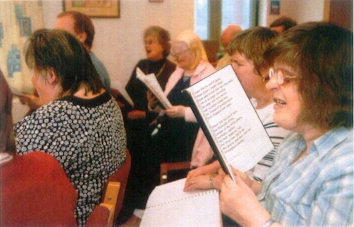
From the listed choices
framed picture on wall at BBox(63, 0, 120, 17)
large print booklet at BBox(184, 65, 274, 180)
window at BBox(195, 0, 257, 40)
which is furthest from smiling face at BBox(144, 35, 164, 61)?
large print booklet at BBox(184, 65, 274, 180)

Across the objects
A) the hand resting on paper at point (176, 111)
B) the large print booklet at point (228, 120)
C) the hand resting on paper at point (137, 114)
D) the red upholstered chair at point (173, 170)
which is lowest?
the hand resting on paper at point (137, 114)

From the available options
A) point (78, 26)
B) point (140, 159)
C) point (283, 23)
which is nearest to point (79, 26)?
point (78, 26)

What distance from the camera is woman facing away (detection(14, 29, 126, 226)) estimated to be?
2.88 feet

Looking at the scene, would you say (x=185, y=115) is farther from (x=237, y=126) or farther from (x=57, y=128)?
(x=237, y=126)

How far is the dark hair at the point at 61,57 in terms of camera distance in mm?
990

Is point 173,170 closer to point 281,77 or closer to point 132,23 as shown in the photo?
point 281,77

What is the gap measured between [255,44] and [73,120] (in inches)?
21.3

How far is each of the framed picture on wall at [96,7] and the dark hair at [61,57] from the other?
3.67 feet

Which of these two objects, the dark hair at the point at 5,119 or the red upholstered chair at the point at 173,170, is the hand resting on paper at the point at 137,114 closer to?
the red upholstered chair at the point at 173,170

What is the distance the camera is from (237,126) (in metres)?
0.71

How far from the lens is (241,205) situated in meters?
0.66

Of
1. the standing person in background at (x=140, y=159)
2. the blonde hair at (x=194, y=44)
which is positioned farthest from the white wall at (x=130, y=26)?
the standing person in background at (x=140, y=159)

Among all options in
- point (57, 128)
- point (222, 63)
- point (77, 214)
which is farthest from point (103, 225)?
point (222, 63)

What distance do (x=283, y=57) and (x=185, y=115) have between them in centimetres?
116
